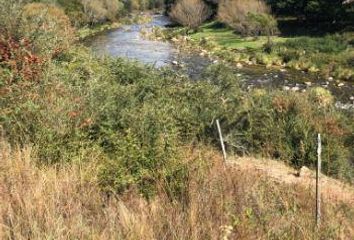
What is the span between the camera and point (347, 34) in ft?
137

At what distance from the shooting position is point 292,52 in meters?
38.0

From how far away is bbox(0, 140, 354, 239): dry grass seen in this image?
13.3 feet

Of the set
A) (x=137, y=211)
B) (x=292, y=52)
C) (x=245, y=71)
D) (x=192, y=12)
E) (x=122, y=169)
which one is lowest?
(x=245, y=71)

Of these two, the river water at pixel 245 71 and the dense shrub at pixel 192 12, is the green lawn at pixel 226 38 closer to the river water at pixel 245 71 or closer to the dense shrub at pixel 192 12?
the dense shrub at pixel 192 12

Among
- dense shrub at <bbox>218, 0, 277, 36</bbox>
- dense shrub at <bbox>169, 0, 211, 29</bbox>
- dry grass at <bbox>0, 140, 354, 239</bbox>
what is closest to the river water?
dense shrub at <bbox>218, 0, 277, 36</bbox>

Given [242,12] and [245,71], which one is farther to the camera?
[242,12]

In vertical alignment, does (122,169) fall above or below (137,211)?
below

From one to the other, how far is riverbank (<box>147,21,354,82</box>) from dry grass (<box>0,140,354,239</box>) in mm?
28059

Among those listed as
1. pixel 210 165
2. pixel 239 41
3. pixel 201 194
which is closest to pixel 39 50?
pixel 210 165

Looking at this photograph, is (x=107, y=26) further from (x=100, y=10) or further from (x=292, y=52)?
(x=292, y=52)

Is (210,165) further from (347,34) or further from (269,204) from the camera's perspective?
(347,34)

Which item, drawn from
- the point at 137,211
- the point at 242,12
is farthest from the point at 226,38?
the point at 137,211

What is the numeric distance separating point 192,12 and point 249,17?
728 inches

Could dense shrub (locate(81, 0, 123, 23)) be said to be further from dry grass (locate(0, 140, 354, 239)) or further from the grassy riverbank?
dry grass (locate(0, 140, 354, 239))
